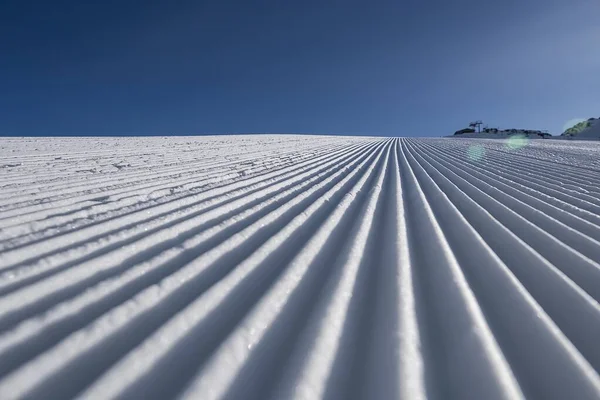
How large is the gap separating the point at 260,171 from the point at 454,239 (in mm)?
2620

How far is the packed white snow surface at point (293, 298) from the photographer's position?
0.88m

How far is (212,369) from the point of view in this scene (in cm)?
90

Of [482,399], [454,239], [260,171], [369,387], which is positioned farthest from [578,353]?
[260,171]

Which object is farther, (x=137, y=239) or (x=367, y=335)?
(x=137, y=239)

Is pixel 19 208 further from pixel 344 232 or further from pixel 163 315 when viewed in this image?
pixel 344 232

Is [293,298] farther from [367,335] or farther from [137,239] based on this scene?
[137,239]

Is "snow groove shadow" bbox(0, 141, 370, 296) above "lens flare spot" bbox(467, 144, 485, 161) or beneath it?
above

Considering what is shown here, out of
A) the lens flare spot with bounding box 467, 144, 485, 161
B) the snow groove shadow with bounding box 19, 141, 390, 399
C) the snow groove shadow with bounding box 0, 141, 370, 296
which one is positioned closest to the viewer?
the snow groove shadow with bounding box 19, 141, 390, 399

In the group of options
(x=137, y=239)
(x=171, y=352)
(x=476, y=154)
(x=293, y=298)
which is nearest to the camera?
(x=171, y=352)

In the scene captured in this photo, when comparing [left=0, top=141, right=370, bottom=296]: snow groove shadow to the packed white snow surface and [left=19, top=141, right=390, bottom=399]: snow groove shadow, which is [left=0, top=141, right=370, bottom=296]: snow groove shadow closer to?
the packed white snow surface

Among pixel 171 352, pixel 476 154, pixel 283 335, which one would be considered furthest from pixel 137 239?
pixel 476 154

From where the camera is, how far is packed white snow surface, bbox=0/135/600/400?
2.90 feet

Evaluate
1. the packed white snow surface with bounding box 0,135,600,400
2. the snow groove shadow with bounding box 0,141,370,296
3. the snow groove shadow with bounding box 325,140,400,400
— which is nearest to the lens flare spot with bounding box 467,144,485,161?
the packed white snow surface with bounding box 0,135,600,400

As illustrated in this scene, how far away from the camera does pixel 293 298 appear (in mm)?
1262
